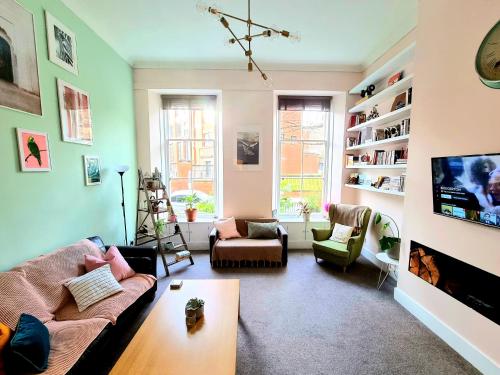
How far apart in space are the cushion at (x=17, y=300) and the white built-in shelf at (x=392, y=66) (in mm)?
3999

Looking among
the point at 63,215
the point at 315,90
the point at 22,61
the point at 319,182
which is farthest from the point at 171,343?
the point at 315,90

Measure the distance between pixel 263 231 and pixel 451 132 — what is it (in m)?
2.55

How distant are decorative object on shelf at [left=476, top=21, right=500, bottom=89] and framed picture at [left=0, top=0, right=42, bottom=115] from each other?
135 inches

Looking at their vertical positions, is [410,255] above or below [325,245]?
above

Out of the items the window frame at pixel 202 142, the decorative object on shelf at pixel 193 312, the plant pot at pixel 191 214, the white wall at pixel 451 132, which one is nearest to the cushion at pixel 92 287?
the decorative object on shelf at pixel 193 312

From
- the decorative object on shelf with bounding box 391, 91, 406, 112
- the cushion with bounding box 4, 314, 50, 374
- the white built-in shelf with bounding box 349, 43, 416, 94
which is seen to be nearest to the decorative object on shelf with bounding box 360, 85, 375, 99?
the white built-in shelf with bounding box 349, 43, 416, 94

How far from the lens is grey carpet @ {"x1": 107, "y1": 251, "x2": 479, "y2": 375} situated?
1.65 meters

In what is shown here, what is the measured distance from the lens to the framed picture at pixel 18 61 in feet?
5.27

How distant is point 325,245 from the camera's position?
10.6ft

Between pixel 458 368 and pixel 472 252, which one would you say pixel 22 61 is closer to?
pixel 472 252

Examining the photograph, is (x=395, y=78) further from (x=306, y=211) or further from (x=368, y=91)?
(x=306, y=211)

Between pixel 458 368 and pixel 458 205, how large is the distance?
3.99ft

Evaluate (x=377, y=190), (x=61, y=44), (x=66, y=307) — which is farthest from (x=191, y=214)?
(x=377, y=190)

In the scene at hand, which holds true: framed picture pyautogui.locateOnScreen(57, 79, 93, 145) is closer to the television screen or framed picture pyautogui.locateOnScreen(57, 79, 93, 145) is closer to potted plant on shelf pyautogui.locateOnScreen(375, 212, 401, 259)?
the television screen
